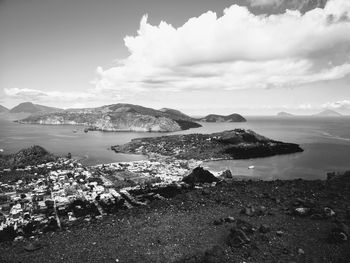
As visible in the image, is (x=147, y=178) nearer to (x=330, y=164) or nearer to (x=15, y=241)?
(x=15, y=241)

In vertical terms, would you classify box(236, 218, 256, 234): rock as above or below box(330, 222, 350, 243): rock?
below

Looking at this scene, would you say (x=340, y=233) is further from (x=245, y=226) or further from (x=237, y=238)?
(x=237, y=238)

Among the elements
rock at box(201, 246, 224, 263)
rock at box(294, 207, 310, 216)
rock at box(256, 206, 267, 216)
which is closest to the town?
rock at box(256, 206, 267, 216)

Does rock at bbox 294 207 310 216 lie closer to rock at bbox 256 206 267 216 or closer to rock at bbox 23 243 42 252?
rock at bbox 256 206 267 216

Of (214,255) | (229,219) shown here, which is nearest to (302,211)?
(229,219)

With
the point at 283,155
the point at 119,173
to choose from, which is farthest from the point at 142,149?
the point at 283,155
